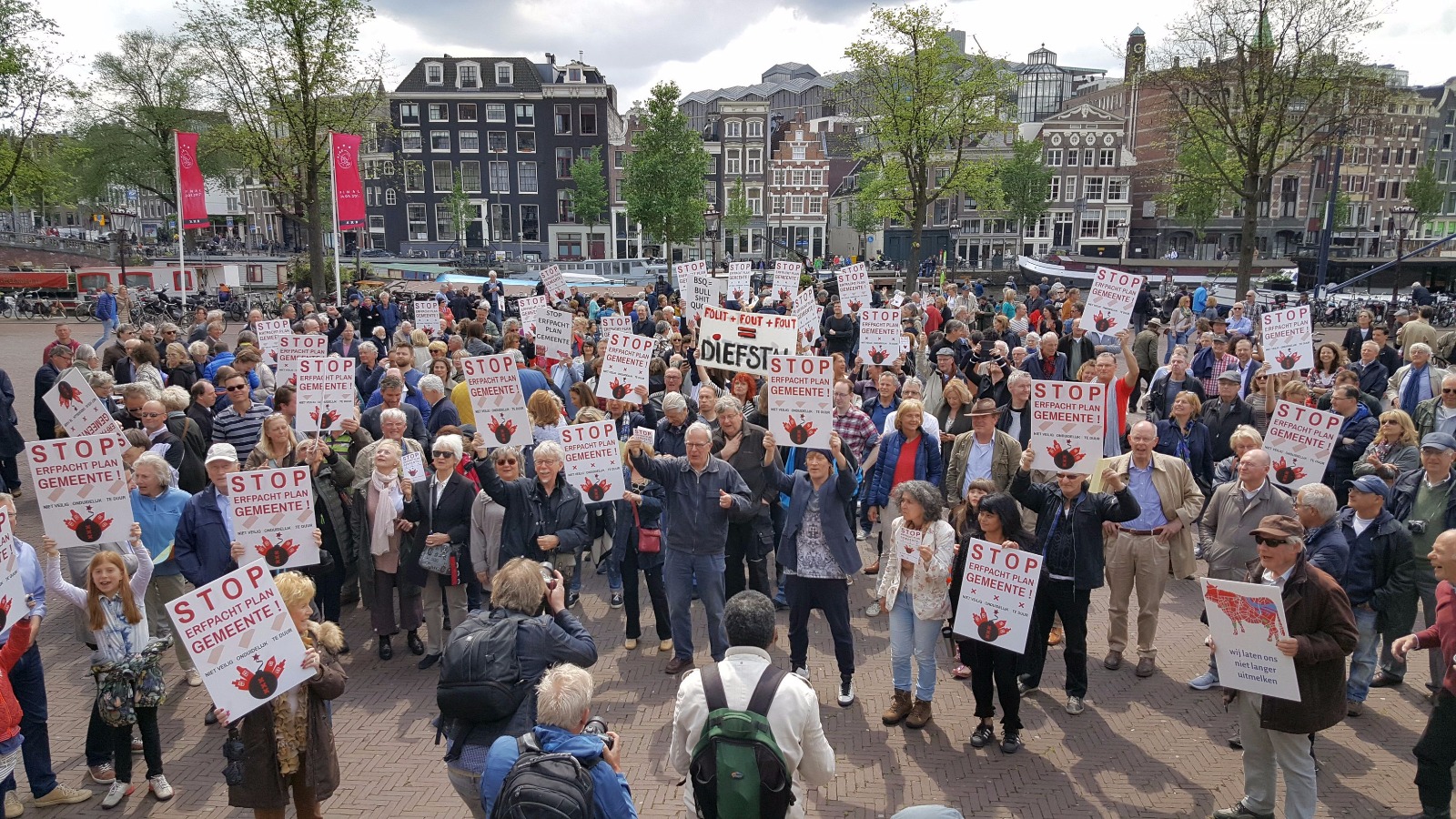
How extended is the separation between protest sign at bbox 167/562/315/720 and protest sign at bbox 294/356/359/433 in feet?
13.8

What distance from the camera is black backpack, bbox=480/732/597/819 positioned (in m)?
3.07

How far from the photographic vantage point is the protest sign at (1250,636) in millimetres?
4695

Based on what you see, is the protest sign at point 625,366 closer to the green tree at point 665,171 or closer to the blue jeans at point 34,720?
the blue jeans at point 34,720

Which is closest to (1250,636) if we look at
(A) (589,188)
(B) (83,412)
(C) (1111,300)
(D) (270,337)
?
(C) (1111,300)

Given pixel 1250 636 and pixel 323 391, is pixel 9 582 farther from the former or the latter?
pixel 1250 636

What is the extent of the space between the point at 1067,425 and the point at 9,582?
6.63 metres

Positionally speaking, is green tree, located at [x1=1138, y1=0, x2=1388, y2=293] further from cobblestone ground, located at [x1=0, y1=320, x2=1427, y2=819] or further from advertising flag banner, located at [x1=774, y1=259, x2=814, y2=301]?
cobblestone ground, located at [x1=0, y1=320, x2=1427, y2=819]

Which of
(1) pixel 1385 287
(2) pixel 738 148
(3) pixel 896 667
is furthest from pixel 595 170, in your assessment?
(3) pixel 896 667

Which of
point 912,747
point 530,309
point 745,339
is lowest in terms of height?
point 912,747

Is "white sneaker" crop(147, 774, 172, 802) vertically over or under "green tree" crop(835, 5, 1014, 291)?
under

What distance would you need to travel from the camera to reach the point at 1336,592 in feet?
15.6

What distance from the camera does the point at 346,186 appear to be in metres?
23.9

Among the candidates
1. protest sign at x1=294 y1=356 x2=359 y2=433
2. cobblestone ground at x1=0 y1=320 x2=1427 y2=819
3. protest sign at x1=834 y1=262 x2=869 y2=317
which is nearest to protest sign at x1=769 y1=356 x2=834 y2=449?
cobblestone ground at x1=0 y1=320 x2=1427 y2=819

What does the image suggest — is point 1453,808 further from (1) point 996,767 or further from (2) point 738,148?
(2) point 738,148
